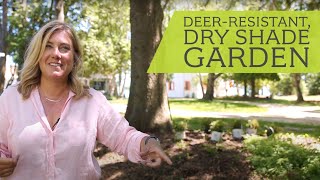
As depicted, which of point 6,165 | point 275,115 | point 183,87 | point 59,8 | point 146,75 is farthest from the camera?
point 183,87

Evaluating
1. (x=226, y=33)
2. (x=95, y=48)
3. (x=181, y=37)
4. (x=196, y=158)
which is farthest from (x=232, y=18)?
(x=95, y=48)

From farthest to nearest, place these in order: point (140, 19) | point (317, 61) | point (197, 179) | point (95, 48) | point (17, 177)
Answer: point (95, 48)
point (140, 19)
point (317, 61)
point (197, 179)
point (17, 177)

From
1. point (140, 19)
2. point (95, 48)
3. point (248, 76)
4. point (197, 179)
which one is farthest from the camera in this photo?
point (248, 76)

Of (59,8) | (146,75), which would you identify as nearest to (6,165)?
(146,75)

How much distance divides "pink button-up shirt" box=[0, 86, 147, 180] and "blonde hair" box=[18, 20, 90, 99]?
4cm

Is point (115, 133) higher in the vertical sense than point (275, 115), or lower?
higher

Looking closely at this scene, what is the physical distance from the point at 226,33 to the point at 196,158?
70.1 inches

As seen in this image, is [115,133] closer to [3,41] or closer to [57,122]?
[57,122]

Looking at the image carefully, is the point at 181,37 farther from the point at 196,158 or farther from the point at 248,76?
the point at 248,76

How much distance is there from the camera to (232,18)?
541 centimetres

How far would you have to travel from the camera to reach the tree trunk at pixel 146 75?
7012mm

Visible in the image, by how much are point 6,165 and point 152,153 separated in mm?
689

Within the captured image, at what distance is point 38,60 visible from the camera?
2119 millimetres

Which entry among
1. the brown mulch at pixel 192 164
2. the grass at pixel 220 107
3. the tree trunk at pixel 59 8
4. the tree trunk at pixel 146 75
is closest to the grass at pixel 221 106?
the grass at pixel 220 107
